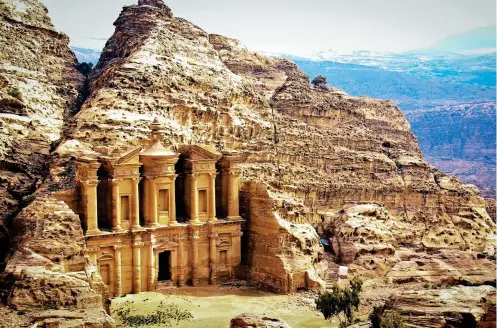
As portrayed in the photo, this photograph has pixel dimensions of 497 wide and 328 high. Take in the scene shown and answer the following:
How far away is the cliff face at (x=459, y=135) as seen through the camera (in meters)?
176

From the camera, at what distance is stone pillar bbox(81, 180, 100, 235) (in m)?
43.0

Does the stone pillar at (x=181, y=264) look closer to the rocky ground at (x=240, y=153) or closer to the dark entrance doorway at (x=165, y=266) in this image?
the dark entrance doorway at (x=165, y=266)

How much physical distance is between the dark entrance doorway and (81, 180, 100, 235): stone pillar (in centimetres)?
677

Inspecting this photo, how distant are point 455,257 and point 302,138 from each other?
96.9 ft

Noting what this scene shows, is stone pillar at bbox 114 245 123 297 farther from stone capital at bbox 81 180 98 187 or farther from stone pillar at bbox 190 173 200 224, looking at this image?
stone pillar at bbox 190 173 200 224

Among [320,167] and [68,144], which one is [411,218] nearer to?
[320,167]

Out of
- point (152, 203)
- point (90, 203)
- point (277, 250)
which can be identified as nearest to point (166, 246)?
point (152, 203)

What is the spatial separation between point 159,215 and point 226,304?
7.98 m

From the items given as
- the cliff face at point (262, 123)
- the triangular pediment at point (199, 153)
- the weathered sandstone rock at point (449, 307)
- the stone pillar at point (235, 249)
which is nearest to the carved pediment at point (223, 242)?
the stone pillar at point (235, 249)

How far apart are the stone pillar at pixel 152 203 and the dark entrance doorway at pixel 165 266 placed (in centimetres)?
290

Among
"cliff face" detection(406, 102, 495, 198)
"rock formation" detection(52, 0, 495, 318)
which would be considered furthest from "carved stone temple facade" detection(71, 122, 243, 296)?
"cliff face" detection(406, 102, 495, 198)

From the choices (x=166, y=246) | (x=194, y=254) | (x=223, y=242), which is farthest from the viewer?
(x=223, y=242)

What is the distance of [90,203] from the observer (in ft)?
141

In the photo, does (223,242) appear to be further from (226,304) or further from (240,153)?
(240,153)
